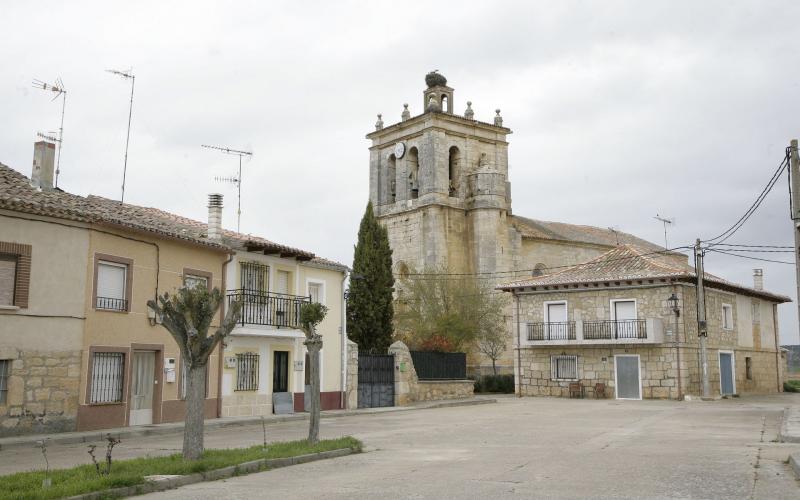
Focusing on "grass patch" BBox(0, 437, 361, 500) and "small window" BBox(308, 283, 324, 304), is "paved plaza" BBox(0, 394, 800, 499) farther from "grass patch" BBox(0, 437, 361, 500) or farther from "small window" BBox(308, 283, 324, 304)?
"small window" BBox(308, 283, 324, 304)

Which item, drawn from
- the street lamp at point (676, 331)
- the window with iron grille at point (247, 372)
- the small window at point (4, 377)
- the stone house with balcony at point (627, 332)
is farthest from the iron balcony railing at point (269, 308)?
the street lamp at point (676, 331)

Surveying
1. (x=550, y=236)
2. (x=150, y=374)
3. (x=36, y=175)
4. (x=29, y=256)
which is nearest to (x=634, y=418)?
(x=150, y=374)

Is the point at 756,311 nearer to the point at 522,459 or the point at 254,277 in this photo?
the point at 254,277

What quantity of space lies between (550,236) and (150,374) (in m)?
36.4

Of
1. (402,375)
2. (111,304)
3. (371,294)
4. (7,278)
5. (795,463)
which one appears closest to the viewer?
(795,463)

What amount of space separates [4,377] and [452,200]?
119ft

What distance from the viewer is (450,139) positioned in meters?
52.0

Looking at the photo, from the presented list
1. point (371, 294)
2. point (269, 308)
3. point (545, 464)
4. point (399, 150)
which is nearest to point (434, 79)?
point (399, 150)

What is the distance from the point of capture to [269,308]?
24.1 metres

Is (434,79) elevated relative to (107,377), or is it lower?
elevated

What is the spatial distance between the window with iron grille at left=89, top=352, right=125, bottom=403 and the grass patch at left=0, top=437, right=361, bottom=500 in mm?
7229

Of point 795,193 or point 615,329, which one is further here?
point 615,329

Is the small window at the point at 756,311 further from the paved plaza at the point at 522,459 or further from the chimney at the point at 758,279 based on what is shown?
the paved plaza at the point at 522,459

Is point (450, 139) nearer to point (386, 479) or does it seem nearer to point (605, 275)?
point (605, 275)
